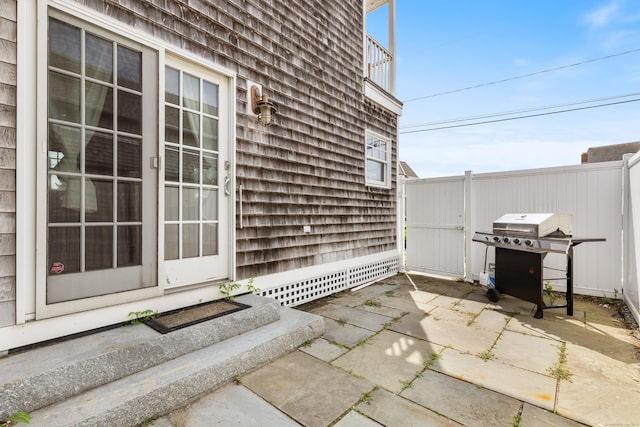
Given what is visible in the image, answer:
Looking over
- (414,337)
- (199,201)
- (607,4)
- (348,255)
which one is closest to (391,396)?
(414,337)

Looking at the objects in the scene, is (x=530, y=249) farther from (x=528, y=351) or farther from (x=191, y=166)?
(x=191, y=166)

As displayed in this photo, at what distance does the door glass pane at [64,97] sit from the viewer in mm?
1896

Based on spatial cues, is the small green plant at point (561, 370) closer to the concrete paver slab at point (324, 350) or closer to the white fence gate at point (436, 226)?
the concrete paver slab at point (324, 350)

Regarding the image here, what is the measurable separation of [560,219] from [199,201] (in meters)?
3.95

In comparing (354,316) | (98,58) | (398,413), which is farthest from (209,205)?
(398,413)

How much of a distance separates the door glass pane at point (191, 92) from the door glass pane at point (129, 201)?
0.89m

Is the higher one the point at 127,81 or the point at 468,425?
the point at 127,81

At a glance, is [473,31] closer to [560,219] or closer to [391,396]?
[560,219]

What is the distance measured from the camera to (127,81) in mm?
2227

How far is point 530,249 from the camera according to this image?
3.36 m

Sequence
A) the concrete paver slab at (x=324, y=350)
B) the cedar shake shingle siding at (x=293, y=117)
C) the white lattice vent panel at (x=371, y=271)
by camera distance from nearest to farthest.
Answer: the concrete paver slab at (x=324, y=350) < the cedar shake shingle siding at (x=293, y=117) < the white lattice vent panel at (x=371, y=271)

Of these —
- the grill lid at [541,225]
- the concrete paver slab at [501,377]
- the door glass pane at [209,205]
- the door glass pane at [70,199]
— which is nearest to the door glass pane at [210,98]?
the door glass pane at [209,205]

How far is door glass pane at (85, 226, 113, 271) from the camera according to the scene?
2033 mm

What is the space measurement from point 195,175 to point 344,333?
80.3 inches
